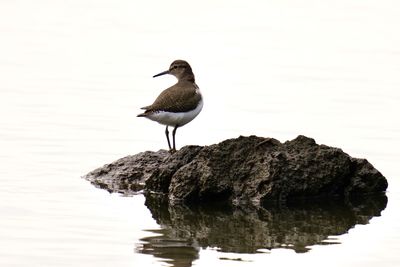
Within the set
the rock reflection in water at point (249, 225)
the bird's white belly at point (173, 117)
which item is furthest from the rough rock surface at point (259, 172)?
the bird's white belly at point (173, 117)

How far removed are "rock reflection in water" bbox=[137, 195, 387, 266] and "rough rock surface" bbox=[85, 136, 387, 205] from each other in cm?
18

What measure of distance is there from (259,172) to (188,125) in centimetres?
531

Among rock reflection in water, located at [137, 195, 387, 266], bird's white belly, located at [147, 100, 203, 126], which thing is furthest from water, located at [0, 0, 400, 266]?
bird's white belly, located at [147, 100, 203, 126]

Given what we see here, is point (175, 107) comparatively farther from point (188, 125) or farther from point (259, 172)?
point (188, 125)

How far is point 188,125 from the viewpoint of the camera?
64.2 ft

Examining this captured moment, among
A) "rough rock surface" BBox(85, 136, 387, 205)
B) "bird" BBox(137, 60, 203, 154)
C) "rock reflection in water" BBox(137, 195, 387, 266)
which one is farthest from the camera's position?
"bird" BBox(137, 60, 203, 154)

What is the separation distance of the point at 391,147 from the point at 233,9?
1563cm

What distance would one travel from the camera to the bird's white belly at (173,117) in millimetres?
16109

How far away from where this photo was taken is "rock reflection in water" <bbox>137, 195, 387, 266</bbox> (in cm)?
1248

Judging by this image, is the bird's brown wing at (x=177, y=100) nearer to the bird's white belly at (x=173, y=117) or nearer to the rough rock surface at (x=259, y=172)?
the bird's white belly at (x=173, y=117)

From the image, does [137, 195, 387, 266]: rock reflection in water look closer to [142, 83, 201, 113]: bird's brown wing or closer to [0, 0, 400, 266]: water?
[0, 0, 400, 266]: water

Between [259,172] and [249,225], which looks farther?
[259,172]

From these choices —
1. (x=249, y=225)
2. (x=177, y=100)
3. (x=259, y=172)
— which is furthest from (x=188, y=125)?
(x=249, y=225)

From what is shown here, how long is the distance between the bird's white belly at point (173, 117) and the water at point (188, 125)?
45.5 inches
